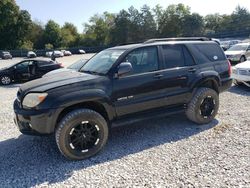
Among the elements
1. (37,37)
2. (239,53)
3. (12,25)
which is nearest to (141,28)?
(37,37)

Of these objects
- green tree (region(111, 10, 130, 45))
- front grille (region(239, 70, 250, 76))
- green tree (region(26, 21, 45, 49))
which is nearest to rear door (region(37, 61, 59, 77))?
front grille (region(239, 70, 250, 76))

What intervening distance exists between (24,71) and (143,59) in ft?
34.6

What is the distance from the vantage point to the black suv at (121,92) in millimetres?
4250

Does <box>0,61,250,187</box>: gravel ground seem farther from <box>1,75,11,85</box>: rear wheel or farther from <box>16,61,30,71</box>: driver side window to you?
<box>16,61,30,71</box>: driver side window

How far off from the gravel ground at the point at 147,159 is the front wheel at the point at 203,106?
0.57ft

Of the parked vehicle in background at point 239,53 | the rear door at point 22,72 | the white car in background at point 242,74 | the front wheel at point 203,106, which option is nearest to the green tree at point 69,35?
the parked vehicle in background at point 239,53

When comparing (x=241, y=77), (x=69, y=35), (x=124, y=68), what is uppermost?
(x=69, y=35)

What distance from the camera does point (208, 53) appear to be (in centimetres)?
598

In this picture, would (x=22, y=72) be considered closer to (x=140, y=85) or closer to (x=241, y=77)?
(x=241, y=77)

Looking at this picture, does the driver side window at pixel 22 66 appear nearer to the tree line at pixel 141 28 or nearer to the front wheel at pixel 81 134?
the front wheel at pixel 81 134

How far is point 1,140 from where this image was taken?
542 centimetres

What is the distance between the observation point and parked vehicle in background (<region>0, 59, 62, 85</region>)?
1388 cm

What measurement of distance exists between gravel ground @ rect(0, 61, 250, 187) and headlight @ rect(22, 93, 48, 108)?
95 centimetres

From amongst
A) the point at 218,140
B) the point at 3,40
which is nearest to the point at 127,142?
the point at 218,140
